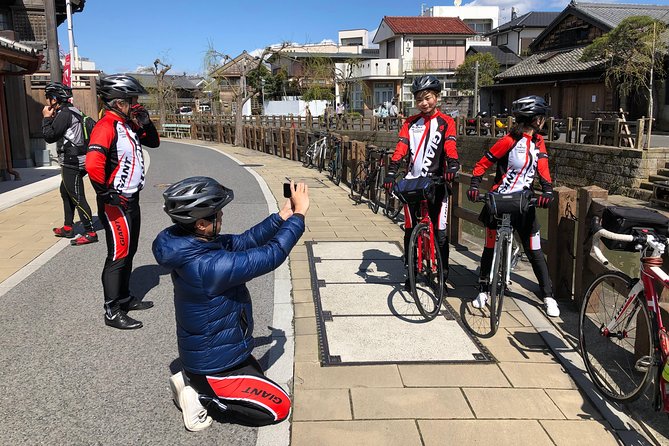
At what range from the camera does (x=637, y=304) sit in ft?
11.1

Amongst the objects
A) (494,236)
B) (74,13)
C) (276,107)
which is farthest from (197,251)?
(276,107)

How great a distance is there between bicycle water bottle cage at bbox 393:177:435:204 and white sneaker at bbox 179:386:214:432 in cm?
268

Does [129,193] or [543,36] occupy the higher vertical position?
[543,36]

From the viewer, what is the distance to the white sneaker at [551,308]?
474 centimetres

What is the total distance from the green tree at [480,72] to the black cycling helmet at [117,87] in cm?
3978

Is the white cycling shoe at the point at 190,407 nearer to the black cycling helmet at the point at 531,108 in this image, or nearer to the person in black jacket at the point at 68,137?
the black cycling helmet at the point at 531,108

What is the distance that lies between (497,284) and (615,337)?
97 centimetres

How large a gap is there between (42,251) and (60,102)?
6.10ft

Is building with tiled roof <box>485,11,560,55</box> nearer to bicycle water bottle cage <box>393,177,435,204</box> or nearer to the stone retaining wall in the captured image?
the stone retaining wall

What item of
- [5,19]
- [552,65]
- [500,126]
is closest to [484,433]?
[500,126]

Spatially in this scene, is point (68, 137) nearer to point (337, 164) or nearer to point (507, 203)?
point (507, 203)

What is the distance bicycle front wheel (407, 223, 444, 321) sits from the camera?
4.91m

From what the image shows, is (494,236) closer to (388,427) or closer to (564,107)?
(388,427)

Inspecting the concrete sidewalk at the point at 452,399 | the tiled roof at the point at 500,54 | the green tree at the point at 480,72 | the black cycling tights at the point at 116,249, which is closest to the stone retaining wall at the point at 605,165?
the concrete sidewalk at the point at 452,399
